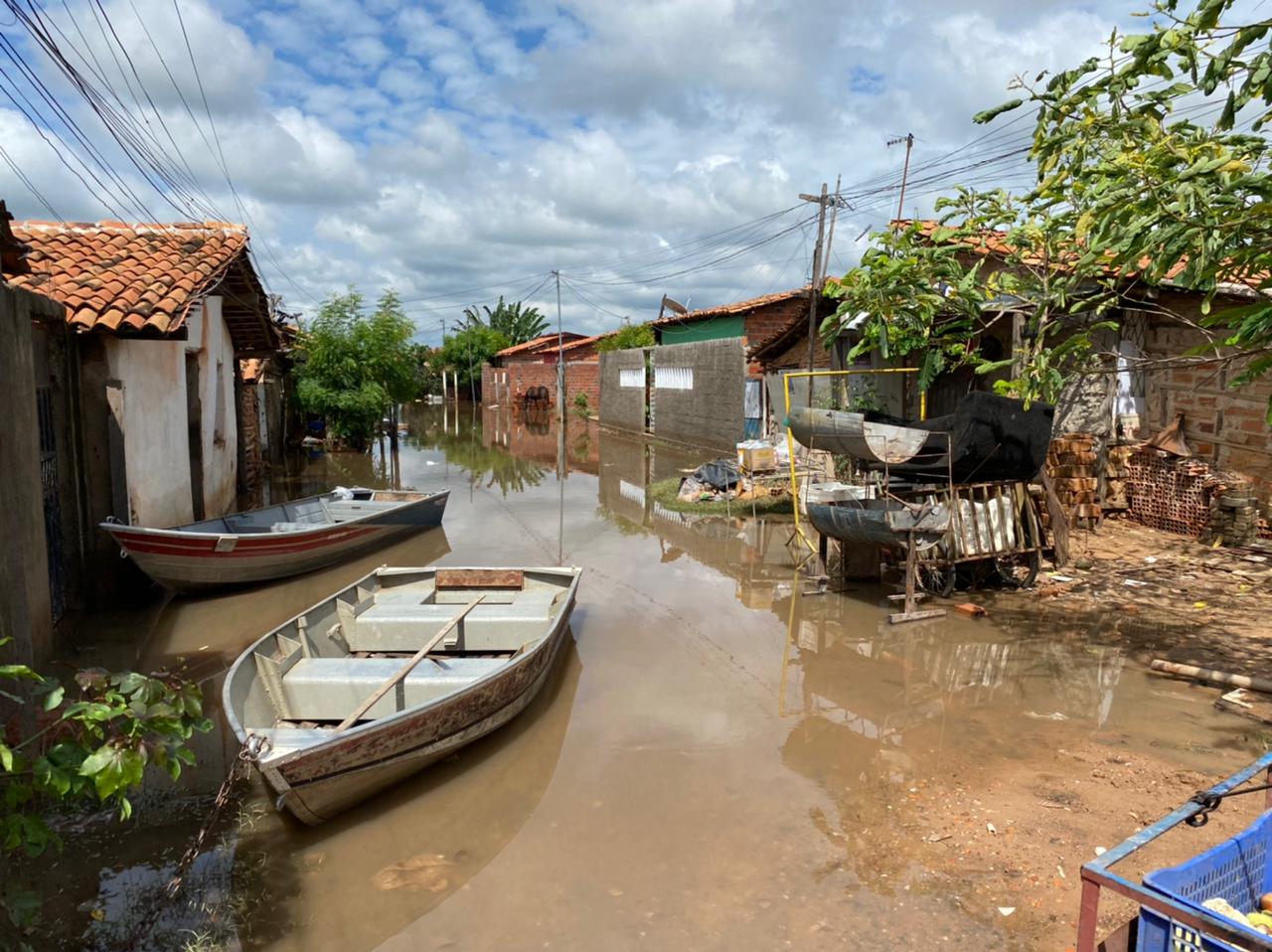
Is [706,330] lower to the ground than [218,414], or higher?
higher

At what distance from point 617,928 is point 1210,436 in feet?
35.4

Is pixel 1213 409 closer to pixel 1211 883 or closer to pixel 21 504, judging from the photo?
pixel 1211 883

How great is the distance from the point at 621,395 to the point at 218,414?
19.0m

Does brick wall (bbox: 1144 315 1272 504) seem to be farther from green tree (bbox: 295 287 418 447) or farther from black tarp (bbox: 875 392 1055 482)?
green tree (bbox: 295 287 418 447)

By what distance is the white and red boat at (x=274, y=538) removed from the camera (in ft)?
26.9

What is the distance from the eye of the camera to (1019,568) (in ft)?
30.8

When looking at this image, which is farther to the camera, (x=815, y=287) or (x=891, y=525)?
(x=815, y=287)

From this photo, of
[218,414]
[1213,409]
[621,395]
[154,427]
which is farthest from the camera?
[621,395]

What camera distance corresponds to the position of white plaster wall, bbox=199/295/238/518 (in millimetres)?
12023

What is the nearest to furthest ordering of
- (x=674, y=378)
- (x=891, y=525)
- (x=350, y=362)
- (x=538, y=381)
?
(x=891, y=525), (x=350, y=362), (x=674, y=378), (x=538, y=381)

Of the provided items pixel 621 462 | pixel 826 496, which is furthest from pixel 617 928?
pixel 621 462

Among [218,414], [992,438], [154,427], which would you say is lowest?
[992,438]

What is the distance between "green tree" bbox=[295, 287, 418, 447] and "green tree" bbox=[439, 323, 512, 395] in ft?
99.0

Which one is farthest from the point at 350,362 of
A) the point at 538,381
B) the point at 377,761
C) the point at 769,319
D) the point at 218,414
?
the point at 538,381
